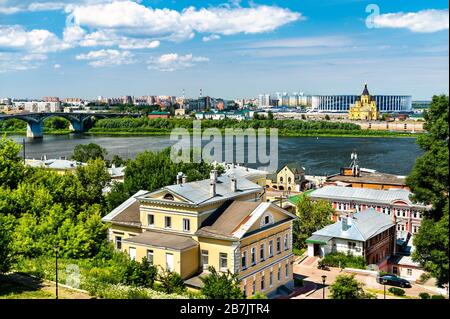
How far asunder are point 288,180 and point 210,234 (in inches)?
394

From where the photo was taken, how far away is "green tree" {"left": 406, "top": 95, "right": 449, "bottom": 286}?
13.4ft

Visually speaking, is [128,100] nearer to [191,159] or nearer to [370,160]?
[370,160]

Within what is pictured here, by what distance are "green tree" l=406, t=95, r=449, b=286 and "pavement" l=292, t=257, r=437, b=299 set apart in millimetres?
2115

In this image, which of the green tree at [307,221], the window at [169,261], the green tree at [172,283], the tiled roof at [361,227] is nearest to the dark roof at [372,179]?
the tiled roof at [361,227]

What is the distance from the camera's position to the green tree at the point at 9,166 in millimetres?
8219

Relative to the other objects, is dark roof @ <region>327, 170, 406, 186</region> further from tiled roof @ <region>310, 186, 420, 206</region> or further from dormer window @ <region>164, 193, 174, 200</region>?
dormer window @ <region>164, 193, 174, 200</region>

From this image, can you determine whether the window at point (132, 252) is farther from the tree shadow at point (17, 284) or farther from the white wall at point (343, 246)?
the white wall at point (343, 246)

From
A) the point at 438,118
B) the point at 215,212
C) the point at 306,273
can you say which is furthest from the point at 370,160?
the point at 438,118

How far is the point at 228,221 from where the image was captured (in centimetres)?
630

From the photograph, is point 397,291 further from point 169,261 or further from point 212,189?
point 169,261

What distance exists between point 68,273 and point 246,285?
2299 millimetres

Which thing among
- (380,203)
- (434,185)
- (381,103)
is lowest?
(380,203)

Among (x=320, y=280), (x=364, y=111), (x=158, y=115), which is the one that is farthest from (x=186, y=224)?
(x=364, y=111)

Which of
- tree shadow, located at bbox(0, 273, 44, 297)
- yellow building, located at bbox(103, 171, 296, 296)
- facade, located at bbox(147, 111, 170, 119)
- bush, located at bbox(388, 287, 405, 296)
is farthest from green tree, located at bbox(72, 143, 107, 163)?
facade, located at bbox(147, 111, 170, 119)
